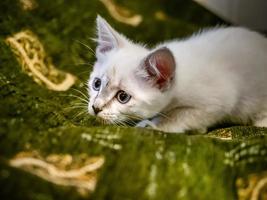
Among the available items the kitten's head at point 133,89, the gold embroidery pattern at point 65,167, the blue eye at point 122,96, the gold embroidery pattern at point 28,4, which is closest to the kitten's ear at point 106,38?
the kitten's head at point 133,89

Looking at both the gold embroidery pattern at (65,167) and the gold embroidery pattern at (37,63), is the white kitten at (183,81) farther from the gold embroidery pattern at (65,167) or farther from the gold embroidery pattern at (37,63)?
the gold embroidery pattern at (65,167)

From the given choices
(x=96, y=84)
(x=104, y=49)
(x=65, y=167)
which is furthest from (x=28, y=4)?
(x=65, y=167)

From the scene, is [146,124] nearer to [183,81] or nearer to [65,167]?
[183,81]

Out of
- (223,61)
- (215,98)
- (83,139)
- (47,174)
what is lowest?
(47,174)

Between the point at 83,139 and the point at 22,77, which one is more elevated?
the point at 22,77

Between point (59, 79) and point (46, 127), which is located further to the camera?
point (59, 79)

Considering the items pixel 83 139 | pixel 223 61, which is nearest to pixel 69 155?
pixel 83 139

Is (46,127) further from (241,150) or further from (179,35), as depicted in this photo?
(179,35)
